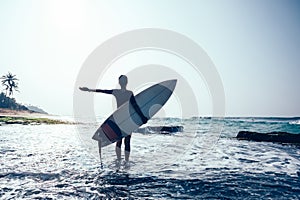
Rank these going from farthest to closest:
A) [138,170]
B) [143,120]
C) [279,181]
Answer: [143,120]
[138,170]
[279,181]

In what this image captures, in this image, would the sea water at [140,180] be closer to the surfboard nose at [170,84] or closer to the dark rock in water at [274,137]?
the surfboard nose at [170,84]

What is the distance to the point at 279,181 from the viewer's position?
20.5 feet

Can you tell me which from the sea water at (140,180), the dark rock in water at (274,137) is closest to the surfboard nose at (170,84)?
the sea water at (140,180)

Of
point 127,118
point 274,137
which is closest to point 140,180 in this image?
point 127,118

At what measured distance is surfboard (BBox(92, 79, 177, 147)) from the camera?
8.20m

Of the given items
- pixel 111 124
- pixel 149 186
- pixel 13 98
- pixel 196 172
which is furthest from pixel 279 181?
pixel 13 98

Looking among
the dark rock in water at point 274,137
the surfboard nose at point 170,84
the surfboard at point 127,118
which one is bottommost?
the dark rock in water at point 274,137

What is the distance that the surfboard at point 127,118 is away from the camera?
→ 820 centimetres

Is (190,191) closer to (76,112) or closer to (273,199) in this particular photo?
(273,199)

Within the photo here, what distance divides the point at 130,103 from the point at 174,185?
11.6 feet

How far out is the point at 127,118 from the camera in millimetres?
8508

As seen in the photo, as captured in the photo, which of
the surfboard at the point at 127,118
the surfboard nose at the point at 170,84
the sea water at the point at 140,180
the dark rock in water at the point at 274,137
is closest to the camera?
the sea water at the point at 140,180

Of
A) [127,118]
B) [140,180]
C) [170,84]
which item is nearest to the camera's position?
[140,180]

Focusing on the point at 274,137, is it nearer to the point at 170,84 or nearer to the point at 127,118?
the point at 170,84
